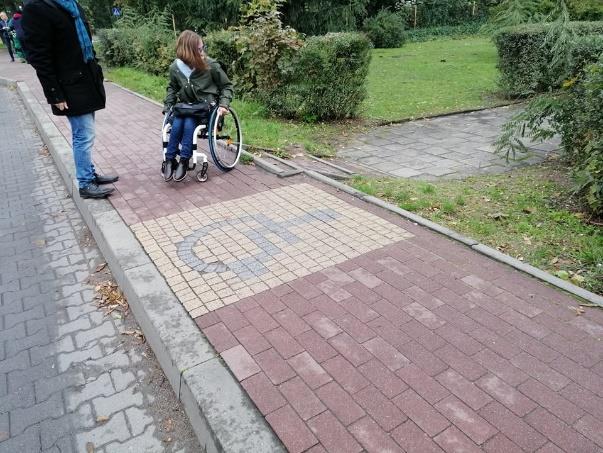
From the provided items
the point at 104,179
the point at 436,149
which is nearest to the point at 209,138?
the point at 104,179

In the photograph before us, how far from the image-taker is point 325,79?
8500 millimetres

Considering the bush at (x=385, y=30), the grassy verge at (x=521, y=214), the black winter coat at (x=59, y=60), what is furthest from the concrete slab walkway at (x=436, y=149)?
the bush at (x=385, y=30)

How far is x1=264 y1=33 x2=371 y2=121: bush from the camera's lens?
8.35 metres

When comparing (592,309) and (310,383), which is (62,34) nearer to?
(310,383)

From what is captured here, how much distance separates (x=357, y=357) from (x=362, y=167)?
4.30 m

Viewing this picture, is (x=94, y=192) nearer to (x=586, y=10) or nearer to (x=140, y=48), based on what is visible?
(x=140, y=48)

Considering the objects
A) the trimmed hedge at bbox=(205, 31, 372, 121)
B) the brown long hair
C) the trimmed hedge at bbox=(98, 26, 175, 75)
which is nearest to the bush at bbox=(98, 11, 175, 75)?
the trimmed hedge at bbox=(98, 26, 175, 75)

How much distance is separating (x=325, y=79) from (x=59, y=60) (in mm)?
4656

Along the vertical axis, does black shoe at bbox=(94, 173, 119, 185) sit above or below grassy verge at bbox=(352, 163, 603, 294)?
above

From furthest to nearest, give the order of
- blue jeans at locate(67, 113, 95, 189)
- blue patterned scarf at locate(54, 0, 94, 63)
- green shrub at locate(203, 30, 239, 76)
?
green shrub at locate(203, 30, 239, 76) < blue jeans at locate(67, 113, 95, 189) < blue patterned scarf at locate(54, 0, 94, 63)

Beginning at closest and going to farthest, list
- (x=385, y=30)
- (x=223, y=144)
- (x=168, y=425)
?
(x=168, y=425) < (x=223, y=144) < (x=385, y=30)

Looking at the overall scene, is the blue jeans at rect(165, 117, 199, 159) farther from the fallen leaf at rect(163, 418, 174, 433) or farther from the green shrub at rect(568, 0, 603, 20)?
the green shrub at rect(568, 0, 603, 20)

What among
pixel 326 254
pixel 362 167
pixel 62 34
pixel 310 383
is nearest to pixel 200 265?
pixel 326 254

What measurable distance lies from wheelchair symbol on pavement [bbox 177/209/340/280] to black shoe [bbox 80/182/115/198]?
1459mm
